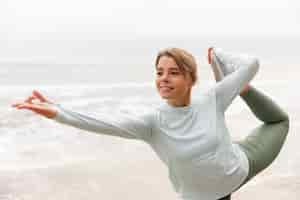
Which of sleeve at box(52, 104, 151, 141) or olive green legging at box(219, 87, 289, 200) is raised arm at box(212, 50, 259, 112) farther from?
sleeve at box(52, 104, 151, 141)

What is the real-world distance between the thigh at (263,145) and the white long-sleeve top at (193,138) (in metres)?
0.10

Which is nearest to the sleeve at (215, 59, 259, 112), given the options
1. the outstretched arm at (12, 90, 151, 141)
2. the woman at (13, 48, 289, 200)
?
the woman at (13, 48, 289, 200)

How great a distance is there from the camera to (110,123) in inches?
65.2

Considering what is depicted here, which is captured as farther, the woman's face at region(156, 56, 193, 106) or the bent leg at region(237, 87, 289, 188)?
the bent leg at region(237, 87, 289, 188)

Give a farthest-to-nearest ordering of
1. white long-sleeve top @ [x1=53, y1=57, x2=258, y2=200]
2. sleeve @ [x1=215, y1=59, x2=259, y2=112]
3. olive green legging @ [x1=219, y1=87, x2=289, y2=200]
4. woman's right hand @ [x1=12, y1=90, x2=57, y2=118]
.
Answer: olive green legging @ [x1=219, y1=87, x2=289, y2=200] → sleeve @ [x1=215, y1=59, x2=259, y2=112] → white long-sleeve top @ [x1=53, y1=57, x2=258, y2=200] → woman's right hand @ [x1=12, y1=90, x2=57, y2=118]

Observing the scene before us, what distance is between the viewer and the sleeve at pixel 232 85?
5.92 feet

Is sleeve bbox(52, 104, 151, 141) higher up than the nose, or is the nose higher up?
the nose

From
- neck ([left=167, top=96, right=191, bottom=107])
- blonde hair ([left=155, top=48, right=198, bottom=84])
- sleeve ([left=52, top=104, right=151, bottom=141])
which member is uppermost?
blonde hair ([left=155, top=48, right=198, bottom=84])

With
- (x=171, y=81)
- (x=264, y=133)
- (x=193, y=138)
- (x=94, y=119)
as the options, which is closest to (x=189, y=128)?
(x=193, y=138)

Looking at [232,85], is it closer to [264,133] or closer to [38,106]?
[264,133]

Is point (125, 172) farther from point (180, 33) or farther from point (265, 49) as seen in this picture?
point (180, 33)

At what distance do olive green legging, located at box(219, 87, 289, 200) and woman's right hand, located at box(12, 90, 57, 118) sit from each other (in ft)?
2.15

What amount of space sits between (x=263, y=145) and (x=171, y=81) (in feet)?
1.44

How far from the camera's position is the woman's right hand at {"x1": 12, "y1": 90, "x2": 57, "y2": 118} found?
5.04 ft
